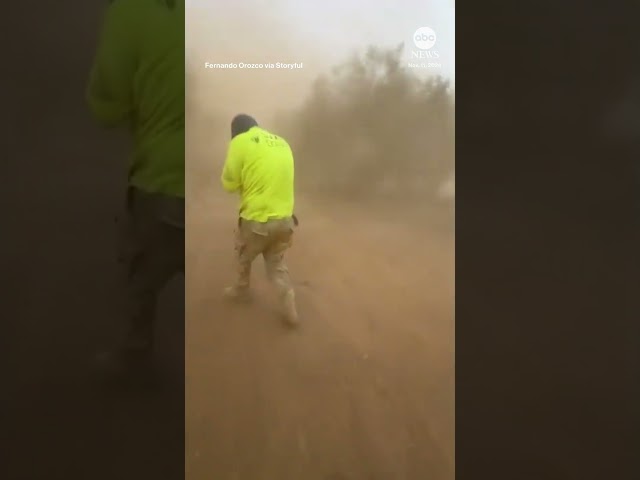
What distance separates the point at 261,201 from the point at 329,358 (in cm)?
30

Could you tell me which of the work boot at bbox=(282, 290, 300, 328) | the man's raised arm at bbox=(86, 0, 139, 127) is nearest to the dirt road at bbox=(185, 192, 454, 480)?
the work boot at bbox=(282, 290, 300, 328)

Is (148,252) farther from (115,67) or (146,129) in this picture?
(115,67)

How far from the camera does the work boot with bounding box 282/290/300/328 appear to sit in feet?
3.69

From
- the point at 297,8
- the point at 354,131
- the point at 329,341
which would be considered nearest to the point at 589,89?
the point at 354,131

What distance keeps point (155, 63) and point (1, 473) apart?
754 mm

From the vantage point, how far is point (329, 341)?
114cm

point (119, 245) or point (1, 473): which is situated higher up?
point (119, 245)

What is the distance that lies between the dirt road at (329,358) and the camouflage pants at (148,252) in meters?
0.03

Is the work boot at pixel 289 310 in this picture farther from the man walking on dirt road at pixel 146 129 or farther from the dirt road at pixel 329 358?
the man walking on dirt road at pixel 146 129

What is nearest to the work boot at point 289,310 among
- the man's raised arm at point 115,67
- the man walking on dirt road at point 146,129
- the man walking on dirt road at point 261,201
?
the man walking on dirt road at point 261,201

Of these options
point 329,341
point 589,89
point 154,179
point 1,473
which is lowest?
point 1,473

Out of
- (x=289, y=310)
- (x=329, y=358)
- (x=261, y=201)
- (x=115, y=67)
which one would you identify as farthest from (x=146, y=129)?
(x=329, y=358)

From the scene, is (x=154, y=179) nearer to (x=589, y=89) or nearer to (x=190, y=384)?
(x=190, y=384)

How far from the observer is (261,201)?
113 cm
